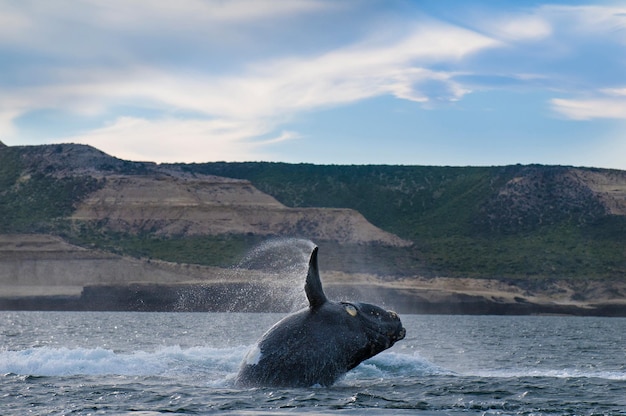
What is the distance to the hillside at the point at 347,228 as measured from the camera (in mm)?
127375

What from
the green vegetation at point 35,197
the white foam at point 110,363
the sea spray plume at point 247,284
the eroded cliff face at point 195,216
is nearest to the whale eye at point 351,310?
the white foam at point 110,363

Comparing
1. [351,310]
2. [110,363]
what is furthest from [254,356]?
[110,363]

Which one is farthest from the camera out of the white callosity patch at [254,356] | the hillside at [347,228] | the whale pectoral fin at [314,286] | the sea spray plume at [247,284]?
the hillside at [347,228]

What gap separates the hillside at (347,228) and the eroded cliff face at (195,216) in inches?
8.3

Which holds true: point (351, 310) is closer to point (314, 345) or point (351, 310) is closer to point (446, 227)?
point (314, 345)

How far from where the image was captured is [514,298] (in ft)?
403

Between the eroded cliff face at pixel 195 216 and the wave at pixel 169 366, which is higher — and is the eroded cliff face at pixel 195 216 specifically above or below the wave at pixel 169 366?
above

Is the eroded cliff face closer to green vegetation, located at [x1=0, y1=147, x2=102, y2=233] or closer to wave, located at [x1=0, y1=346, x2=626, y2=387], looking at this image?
green vegetation, located at [x1=0, y1=147, x2=102, y2=233]

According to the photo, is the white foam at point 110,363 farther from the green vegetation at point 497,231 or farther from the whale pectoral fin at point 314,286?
the green vegetation at point 497,231

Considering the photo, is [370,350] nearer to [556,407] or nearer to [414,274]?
[556,407]

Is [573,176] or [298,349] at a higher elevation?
[573,176]

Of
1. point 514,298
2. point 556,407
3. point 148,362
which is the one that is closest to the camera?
point 556,407

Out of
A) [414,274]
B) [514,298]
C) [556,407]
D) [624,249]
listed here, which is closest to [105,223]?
[414,274]

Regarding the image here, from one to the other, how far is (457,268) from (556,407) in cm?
11917
